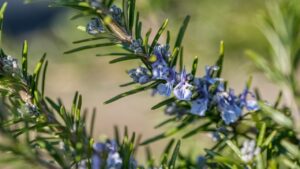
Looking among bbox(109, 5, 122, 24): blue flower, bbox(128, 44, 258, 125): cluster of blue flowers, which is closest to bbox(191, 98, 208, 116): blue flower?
bbox(128, 44, 258, 125): cluster of blue flowers

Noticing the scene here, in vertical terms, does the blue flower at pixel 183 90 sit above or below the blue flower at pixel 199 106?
above

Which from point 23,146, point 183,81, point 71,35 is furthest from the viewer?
point 71,35

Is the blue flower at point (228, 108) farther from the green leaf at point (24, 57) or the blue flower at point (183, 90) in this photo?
the green leaf at point (24, 57)

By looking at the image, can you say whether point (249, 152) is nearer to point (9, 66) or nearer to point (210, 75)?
point (210, 75)

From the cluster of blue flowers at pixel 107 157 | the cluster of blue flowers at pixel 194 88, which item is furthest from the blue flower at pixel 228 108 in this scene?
the cluster of blue flowers at pixel 107 157

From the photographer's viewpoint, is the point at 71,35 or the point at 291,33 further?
the point at 71,35

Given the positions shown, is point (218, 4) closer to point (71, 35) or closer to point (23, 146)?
point (71, 35)

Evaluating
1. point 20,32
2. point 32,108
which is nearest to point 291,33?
point 32,108

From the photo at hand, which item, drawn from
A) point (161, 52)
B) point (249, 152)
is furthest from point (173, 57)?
point (249, 152)
